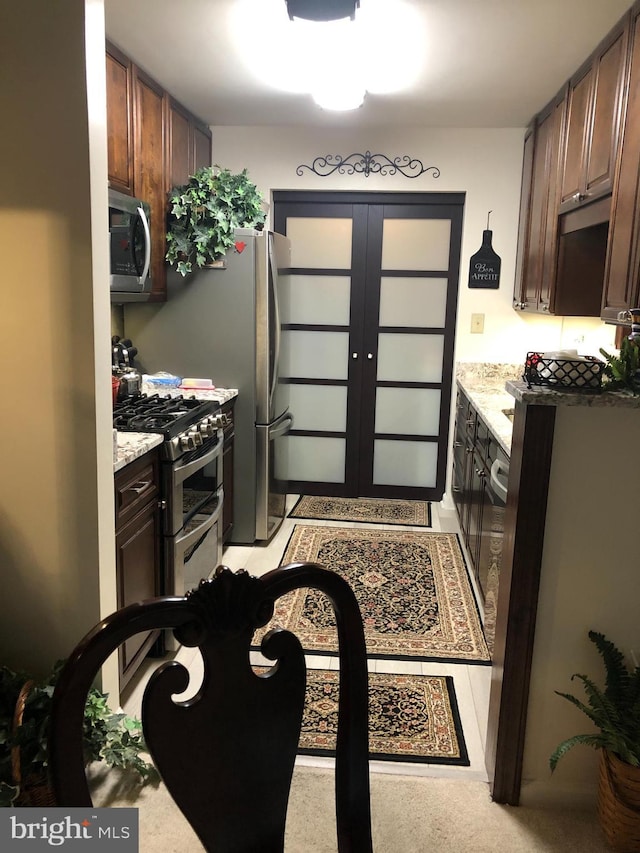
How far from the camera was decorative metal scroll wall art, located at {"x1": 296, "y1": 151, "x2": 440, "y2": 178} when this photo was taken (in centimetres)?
425

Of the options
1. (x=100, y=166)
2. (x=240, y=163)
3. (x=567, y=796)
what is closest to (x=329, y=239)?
(x=240, y=163)

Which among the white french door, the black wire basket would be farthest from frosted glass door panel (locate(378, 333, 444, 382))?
the black wire basket

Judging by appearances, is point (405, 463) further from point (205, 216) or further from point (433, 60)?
point (433, 60)

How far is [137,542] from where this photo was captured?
230cm

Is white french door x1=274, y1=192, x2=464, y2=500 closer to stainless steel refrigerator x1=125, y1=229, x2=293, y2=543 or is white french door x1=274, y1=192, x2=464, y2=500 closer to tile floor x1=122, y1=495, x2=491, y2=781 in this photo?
stainless steel refrigerator x1=125, y1=229, x2=293, y2=543

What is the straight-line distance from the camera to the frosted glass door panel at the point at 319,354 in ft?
15.2

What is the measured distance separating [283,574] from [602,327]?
341 centimetres

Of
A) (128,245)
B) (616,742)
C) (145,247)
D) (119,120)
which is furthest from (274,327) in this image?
(616,742)

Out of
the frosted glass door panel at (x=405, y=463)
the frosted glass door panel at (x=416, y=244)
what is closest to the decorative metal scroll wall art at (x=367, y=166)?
the frosted glass door panel at (x=416, y=244)

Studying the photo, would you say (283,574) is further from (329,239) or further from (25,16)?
(329,239)

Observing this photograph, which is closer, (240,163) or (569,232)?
(569,232)

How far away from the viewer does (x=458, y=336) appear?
440 cm

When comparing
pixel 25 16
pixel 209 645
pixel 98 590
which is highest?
pixel 25 16

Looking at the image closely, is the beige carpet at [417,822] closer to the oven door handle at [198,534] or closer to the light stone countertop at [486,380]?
the oven door handle at [198,534]
